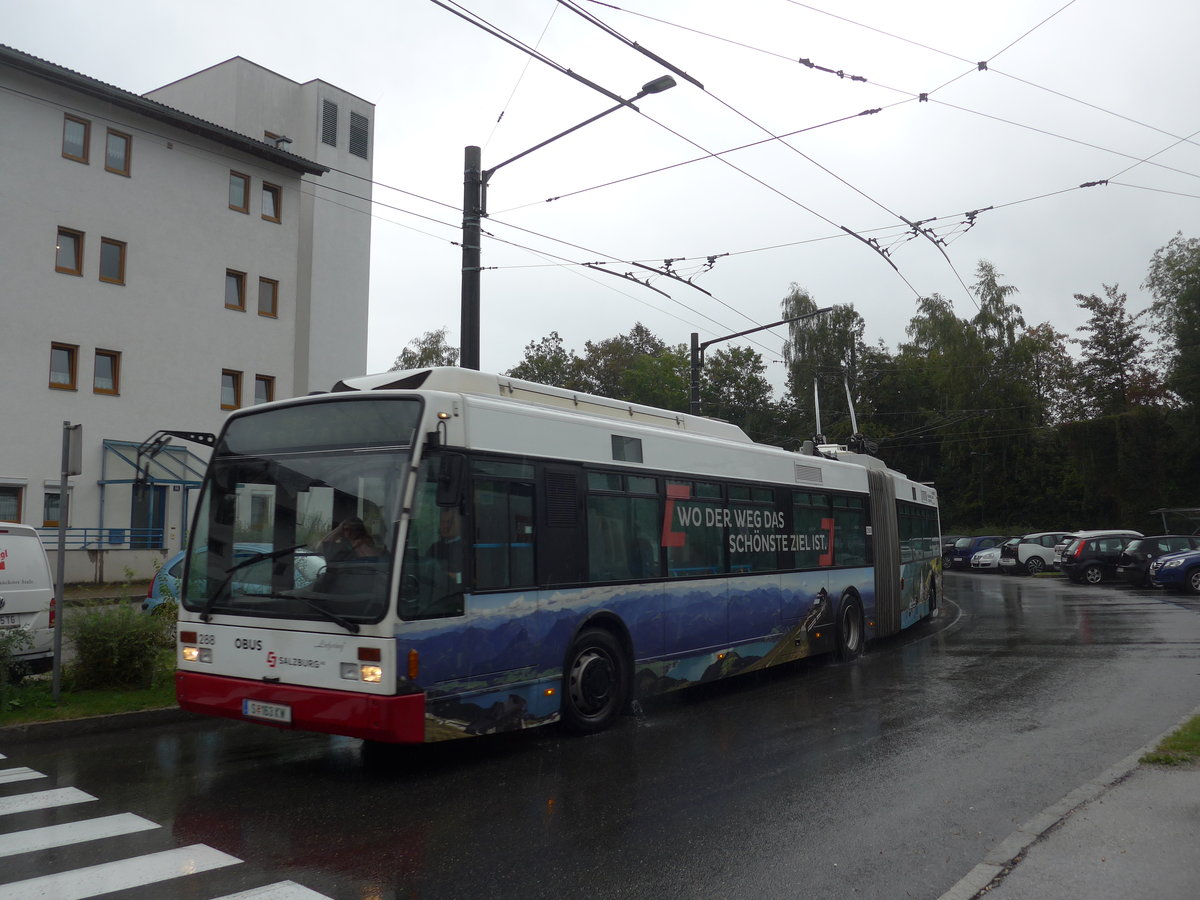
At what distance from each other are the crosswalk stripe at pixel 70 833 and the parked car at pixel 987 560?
41956 mm

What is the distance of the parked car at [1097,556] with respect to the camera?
31.8 meters

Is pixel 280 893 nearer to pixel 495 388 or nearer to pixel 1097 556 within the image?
pixel 495 388

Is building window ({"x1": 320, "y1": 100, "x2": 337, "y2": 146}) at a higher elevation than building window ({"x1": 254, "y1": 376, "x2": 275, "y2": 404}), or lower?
higher

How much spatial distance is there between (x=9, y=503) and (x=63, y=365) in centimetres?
393

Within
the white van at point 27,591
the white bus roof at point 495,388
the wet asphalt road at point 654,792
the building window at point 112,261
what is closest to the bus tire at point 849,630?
the wet asphalt road at point 654,792

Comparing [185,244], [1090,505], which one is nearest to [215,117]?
[185,244]

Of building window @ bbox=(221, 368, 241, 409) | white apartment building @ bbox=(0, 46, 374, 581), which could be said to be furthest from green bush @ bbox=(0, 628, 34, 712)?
building window @ bbox=(221, 368, 241, 409)

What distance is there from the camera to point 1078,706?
9461 millimetres

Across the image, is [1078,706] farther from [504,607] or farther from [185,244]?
[185,244]

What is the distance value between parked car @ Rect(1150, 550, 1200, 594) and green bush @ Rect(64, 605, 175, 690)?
25.6 m

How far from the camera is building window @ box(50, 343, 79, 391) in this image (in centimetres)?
2647

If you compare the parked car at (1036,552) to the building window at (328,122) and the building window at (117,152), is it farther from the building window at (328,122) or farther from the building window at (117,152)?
the building window at (117,152)

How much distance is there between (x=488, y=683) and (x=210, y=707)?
2.01 metres

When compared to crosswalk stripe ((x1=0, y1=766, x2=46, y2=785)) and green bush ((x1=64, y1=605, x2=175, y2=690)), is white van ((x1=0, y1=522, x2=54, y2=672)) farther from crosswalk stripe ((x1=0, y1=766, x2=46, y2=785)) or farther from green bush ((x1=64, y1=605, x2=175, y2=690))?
crosswalk stripe ((x1=0, y1=766, x2=46, y2=785))
